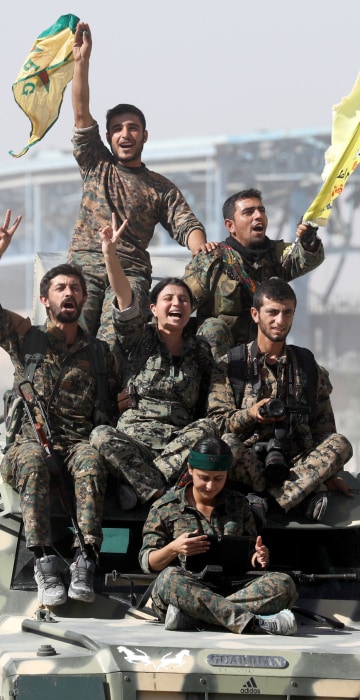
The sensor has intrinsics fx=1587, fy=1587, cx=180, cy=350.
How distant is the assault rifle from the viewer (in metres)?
9.10

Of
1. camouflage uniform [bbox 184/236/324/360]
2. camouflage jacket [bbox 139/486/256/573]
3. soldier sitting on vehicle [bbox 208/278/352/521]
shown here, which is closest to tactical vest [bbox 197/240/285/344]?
camouflage uniform [bbox 184/236/324/360]

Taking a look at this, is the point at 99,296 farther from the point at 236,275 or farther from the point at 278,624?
the point at 278,624

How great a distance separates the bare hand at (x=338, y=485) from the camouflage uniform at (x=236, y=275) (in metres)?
1.52

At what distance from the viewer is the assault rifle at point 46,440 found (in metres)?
9.10

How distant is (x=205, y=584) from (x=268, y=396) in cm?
171

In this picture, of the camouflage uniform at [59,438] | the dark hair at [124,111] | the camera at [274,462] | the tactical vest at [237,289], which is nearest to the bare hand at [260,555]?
the camera at [274,462]

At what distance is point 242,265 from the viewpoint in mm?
10969

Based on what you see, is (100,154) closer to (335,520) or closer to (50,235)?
(335,520)

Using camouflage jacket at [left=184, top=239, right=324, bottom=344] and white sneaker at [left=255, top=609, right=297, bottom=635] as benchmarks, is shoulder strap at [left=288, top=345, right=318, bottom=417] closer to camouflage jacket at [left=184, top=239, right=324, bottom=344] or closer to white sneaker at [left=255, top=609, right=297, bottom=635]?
camouflage jacket at [left=184, top=239, right=324, bottom=344]

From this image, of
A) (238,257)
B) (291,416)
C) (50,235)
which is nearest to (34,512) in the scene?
(291,416)

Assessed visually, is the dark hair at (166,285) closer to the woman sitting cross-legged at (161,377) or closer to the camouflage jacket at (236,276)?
the woman sitting cross-legged at (161,377)

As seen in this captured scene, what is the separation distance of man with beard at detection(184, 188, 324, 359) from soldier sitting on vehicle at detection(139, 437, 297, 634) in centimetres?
220

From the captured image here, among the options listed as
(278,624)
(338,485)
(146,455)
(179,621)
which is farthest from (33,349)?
(278,624)

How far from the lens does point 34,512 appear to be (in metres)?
8.87
